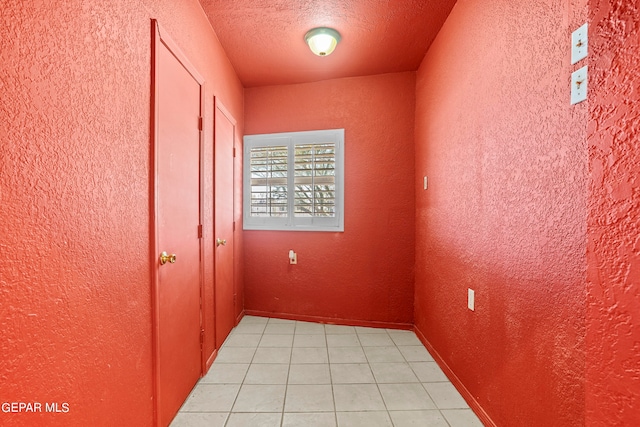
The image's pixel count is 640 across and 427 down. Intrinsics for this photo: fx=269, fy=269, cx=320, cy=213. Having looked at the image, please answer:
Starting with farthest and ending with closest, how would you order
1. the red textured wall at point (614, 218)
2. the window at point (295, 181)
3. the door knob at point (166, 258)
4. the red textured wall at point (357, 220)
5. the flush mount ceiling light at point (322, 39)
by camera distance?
the window at point (295, 181), the red textured wall at point (357, 220), the flush mount ceiling light at point (322, 39), the door knob at point (166, 258), the red textured wall at point (614, 218)

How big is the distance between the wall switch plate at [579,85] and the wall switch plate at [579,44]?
0.05 meters

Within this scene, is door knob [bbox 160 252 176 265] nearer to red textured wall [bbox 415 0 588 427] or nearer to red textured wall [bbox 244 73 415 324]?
red textured wall [bbox 244 73 415 324]

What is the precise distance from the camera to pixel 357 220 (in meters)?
2.74

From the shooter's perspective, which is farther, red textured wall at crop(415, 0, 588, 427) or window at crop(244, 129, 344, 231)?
window at crop(244, 129, 344, 231)

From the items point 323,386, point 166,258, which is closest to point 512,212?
point 323,386

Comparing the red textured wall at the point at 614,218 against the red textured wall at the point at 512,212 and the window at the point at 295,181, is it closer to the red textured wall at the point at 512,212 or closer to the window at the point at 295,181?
the red textured wall at the point at 512,212

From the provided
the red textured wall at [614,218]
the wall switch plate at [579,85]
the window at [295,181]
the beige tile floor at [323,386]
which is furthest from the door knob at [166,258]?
the wall switch plate at [579,85]

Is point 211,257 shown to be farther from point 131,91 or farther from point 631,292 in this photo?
point 631,292

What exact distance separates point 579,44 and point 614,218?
718 mm

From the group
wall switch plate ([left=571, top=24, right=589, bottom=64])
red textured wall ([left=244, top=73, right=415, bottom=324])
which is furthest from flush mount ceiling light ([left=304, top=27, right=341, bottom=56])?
wall switch plate ([left=571, top=24, right=589, bottom=64])

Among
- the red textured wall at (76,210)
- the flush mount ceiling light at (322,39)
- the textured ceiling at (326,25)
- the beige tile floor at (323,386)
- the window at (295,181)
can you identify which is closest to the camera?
the red textured wall at (76,210)

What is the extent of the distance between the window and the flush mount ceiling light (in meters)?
0.77

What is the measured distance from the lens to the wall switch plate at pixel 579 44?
888 mm

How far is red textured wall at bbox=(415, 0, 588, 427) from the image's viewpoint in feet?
3.19
